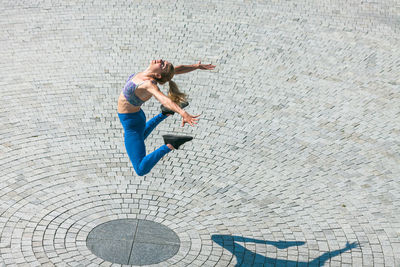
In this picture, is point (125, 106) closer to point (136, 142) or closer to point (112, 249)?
point (136, 142)

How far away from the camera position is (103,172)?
33.6 feet

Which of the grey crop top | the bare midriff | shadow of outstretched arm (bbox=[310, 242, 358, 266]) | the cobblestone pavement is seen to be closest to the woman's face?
the grey crop top

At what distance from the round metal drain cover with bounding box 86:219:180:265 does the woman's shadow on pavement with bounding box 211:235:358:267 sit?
2.46 ft

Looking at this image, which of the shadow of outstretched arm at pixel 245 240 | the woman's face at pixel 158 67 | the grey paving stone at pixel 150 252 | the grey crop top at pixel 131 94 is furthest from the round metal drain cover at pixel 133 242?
the woman's face at pixel 158 67

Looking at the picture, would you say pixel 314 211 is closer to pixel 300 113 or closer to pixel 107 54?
pixel 300 113

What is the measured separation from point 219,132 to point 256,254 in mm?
3793

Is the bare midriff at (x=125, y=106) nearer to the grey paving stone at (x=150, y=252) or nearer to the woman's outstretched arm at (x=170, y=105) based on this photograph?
the woman's outstretched arm at (x=170, y=105)

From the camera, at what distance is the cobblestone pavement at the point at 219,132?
8.74 meters

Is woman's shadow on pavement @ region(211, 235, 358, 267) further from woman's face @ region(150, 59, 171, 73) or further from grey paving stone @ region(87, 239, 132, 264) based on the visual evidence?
woman's face @ region(150, 59, 171, 73)

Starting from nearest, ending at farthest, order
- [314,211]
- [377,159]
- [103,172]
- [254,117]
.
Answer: [314,211]
[103,172]
[377,159]
[254,117]

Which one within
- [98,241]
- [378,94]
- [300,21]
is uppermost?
[300,21]

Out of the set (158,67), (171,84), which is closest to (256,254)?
(171,84)

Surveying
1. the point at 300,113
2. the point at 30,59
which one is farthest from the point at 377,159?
the point at 30,59

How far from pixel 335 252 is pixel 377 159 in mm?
3082
